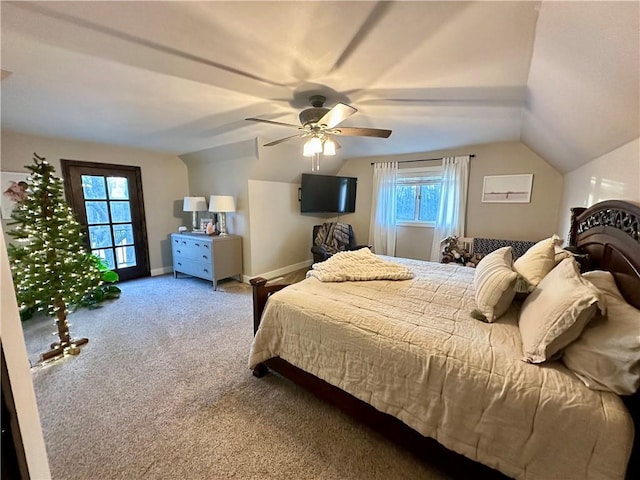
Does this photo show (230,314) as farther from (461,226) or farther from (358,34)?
(461,226)

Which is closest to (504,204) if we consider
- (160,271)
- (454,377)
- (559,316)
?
(559,316)

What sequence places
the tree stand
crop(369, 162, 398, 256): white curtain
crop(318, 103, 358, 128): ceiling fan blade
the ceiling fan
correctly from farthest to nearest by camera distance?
crop(369, 162, 398, 256): white curtain → the tree stand → the ceiling fan → crop(318, 103, 358, 128): ceiling fan blade

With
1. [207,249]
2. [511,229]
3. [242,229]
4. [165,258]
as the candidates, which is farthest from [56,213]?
[511,229]

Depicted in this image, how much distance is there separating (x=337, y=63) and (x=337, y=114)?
34 cm

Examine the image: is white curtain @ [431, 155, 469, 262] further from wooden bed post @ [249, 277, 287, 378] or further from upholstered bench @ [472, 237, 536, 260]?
wooden bed post @ [249, 277, 287, 378]

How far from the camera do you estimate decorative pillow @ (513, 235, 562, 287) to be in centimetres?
165

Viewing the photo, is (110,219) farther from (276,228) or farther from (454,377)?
(454,377)

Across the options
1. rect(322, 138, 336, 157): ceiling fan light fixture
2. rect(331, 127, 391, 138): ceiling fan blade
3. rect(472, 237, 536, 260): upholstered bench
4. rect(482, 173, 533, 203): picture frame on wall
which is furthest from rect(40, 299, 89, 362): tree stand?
rect(482, 173, 533, 203): picture frame on wall

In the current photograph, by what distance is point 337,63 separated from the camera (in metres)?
1.67

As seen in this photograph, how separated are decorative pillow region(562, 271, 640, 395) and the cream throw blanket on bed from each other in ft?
4.16

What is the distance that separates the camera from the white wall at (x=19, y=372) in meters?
0.68

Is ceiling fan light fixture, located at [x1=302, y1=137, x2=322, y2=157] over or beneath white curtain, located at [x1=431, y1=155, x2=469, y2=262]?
over

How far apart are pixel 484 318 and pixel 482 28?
1.56m

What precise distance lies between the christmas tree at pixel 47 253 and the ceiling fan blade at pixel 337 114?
241 cm
